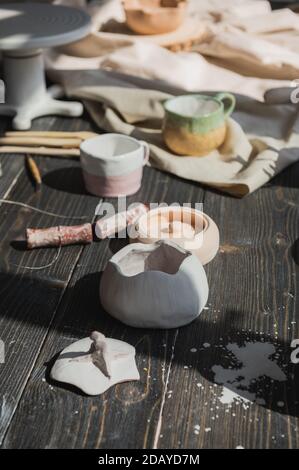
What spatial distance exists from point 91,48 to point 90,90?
0.21 metres

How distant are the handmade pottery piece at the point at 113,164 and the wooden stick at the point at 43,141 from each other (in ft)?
0.64

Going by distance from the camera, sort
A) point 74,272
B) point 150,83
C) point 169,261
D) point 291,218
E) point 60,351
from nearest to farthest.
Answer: point 60,351 → point 169,261 → point 74,272 → point 291,218 → point 150,83

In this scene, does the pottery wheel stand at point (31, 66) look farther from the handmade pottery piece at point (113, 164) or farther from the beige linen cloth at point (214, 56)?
the handmade pottery piece at point (113, 164)

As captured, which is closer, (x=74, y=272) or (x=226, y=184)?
(x=74, y=272)

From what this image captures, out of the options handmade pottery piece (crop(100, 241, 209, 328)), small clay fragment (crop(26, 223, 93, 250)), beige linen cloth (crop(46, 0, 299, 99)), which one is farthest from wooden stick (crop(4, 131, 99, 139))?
handmade pottery piece (crop(100, 241, 209, 328))

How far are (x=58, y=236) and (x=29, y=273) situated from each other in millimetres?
119

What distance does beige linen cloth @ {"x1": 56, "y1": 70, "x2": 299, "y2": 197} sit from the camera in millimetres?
2012

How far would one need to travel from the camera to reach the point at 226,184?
1.96 m

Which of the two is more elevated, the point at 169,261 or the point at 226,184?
the point at 169,261

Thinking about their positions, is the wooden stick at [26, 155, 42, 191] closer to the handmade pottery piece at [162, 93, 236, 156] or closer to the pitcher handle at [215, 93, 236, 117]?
the handmade pottery piece at [162, 93, 236, 156]

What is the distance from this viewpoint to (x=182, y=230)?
65.5 inches

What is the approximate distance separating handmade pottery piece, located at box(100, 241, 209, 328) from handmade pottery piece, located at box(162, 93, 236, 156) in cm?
62
